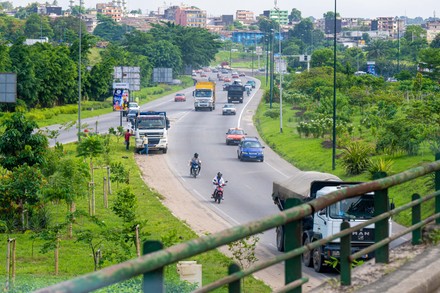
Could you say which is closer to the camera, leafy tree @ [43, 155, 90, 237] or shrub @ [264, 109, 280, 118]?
leafy tree @ [43, 155, 90, 237]

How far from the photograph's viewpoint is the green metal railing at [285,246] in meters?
4.80

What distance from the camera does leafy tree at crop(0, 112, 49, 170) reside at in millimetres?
35062

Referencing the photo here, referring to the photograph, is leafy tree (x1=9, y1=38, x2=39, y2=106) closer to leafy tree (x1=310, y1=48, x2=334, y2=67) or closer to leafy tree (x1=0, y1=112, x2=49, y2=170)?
leafy tree (x1=310, y1=48, x2=334, y2=67)

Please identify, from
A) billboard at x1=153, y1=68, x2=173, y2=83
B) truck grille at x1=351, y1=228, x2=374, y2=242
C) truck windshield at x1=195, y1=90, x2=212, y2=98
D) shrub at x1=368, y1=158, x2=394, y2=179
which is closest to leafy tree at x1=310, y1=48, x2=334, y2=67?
billboard at x1=153, y1=68, x2=173, y2=83

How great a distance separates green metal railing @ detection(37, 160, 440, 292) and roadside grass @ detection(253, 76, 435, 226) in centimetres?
1795

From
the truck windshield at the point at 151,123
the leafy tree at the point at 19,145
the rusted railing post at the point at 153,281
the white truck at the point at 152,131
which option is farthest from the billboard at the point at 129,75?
the rusted railing post at the point at 153,281

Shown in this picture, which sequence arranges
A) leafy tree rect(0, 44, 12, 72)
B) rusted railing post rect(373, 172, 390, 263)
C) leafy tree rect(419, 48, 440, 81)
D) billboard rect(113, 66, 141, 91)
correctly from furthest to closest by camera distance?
billboard rect(113, 66, 141, 91), leafy tree rect(419, 48, 440, 81), leafy tree rect(0, 44, 12, 72), rusted railing post rect(373, 172, 390, 263)

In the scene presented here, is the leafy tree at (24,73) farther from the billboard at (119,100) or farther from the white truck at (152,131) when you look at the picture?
the white truck at (152,131)

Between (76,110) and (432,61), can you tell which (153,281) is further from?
(76,110)

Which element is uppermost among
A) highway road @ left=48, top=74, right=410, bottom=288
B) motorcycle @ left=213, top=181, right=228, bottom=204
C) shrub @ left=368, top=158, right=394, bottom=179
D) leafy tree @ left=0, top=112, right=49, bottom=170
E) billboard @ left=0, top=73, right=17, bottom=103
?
billboard @ left=0, top=73, right=17, bottom=103

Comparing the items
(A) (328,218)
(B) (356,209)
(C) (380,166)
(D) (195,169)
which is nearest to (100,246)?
(A) (328,218)

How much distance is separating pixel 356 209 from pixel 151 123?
4171 centimetres

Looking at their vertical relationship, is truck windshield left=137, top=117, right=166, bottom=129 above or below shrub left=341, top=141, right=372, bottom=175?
above

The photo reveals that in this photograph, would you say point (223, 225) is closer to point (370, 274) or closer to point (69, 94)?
point (370, 274)
